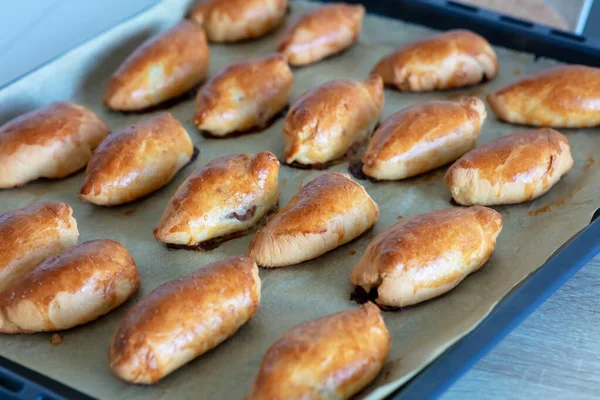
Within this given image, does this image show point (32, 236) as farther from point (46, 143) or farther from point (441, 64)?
point (441, 64)

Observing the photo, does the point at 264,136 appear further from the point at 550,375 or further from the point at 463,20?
the point at 550,375

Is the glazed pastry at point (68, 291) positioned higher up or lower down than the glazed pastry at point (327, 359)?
lower down

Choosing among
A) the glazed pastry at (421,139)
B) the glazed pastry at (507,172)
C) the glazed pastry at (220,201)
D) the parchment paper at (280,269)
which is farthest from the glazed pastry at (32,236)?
the glazed pastry at (507,172)

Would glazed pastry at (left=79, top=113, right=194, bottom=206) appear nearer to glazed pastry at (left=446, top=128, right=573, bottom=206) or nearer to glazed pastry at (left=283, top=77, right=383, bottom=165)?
glazed pastry at (left=283, top=77, right=383, bottom=165)

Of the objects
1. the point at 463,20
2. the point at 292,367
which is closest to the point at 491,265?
the point at 292,367

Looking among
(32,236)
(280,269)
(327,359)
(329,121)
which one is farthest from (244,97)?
(327,359)

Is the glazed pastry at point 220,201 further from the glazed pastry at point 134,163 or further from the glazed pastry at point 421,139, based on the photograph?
the glazed pastry at point 421,139
